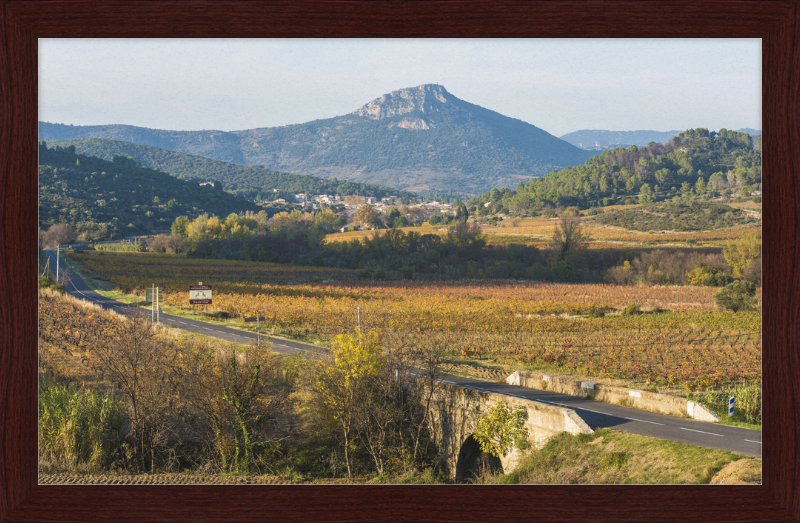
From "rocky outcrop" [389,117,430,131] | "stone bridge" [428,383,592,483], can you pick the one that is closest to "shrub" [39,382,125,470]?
"stone bridge" [428,383,592,483]

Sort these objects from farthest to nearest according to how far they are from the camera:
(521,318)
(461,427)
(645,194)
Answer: (645,194) → (521,318) → (461,427)

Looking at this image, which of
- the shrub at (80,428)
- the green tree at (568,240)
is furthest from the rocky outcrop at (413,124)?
the shrub at (80,428)

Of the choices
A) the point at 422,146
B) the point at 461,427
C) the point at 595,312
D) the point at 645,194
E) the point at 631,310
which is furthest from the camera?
the point at 422,146
